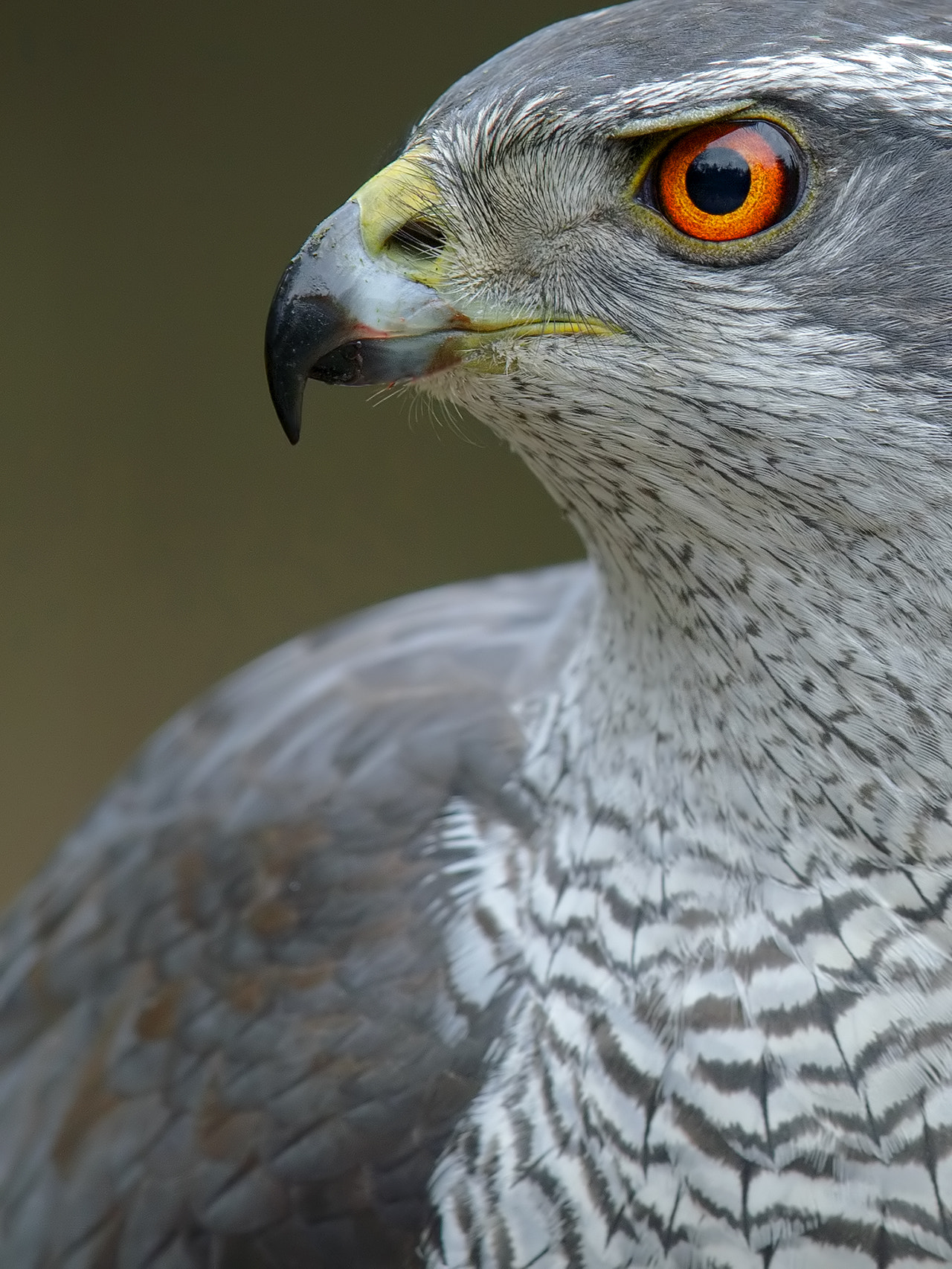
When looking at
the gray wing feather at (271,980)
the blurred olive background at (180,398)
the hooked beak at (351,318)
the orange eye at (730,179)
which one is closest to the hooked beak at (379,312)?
the hooked beak at (351,318)

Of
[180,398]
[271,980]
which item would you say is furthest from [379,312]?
[180,398]

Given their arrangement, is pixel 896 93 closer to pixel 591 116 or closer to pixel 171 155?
pixel 591 116

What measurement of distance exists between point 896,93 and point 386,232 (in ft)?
1.80

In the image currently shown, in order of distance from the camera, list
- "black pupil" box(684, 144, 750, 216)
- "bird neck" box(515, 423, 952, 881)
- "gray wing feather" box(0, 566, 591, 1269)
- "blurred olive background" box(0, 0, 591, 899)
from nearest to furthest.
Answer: "black pupil" box(684, 144, 750, 216) < "bird neck" box(515, 423, 952, 881) < "gray wing feather" box(0, 566, 591, 1269) < "blurred olive background" box(0, 0, 591, 899)

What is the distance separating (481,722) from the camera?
2402mm

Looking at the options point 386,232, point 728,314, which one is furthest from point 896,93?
point 386,232

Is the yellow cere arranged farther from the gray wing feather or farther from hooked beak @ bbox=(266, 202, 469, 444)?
the gray wing feather

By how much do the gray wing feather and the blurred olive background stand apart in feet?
6.89

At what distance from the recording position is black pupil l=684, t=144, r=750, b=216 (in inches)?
61.7

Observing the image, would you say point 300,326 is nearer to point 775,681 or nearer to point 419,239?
point 419,239

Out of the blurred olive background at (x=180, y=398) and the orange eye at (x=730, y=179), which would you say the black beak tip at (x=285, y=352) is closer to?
the orange eye at (x=730, y=179)

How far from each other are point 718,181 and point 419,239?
0.34m

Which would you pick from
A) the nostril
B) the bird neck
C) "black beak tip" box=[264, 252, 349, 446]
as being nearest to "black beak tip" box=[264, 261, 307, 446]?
"black beak tip" box=[264, 252, 349, 446]

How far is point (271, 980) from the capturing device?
2.27 m
